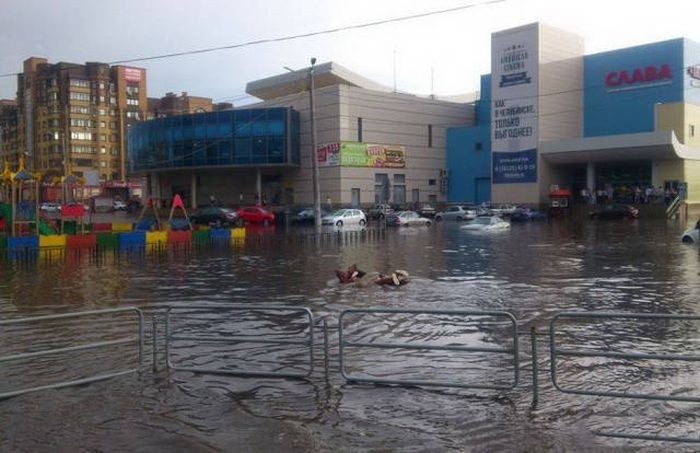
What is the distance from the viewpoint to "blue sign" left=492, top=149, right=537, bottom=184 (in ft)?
232

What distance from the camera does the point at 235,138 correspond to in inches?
2894

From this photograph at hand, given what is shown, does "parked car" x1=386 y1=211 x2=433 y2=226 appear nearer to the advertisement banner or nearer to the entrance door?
the entrance door

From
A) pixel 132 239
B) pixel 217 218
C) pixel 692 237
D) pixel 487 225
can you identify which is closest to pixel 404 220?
pixel 487 225

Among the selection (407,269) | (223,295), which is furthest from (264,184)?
(223,295)

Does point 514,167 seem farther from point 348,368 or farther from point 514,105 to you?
point 348,368

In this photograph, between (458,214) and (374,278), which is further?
(458,214)

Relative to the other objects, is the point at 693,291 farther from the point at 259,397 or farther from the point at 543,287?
the point at 259,397

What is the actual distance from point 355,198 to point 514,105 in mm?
18094

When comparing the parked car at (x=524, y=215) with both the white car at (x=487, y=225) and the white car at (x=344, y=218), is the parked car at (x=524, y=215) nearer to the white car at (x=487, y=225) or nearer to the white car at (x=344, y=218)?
the white car at (x=344, y=218)

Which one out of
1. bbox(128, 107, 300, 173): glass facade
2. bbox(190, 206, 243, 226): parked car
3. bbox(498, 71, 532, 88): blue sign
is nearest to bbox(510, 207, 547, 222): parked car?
bbox(498, 71, 532, 88): blue sign

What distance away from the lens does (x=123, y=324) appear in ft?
39.7

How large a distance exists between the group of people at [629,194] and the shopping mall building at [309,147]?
58.4ft

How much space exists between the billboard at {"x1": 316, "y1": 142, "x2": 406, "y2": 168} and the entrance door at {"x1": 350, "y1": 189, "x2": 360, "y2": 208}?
261 cm

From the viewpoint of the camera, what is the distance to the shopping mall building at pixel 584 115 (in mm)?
66000
